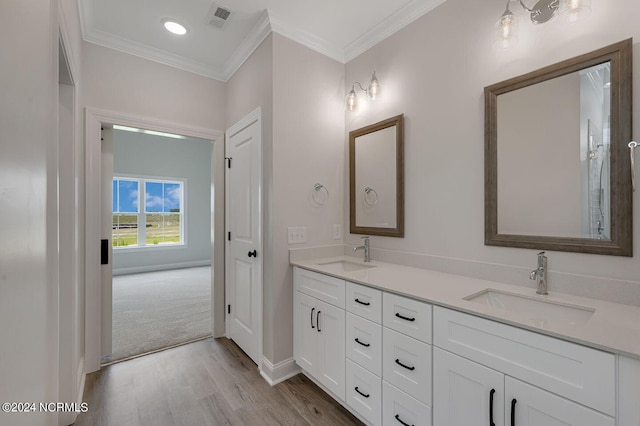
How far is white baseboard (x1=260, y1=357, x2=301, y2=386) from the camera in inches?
85.7

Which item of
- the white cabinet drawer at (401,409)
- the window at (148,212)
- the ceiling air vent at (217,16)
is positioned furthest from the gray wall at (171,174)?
the white cabinet drawer at (401,409)

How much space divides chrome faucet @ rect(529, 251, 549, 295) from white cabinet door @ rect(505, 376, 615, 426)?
0.57 m

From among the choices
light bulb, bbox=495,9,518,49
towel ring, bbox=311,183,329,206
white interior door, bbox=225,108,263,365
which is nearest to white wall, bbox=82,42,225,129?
A: white interior door, bbox=225,108,263,365

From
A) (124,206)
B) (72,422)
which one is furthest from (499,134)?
(124,206)

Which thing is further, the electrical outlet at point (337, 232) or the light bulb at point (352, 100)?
the electrical outlet at point (337, 232)

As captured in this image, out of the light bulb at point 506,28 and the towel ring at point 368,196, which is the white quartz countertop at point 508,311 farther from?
the light bulb at point 506,28

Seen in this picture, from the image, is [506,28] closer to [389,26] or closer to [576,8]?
[576,8]

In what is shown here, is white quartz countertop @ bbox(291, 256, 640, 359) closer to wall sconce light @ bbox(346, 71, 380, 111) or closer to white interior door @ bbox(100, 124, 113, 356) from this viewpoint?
wall sconce light @ bbox(346, 71, 380, 111)

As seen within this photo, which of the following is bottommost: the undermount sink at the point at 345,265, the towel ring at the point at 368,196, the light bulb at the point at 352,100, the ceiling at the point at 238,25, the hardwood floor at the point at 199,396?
the hardwood floor at the point at 199,396

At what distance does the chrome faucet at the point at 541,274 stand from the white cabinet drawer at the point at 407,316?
1.91ft

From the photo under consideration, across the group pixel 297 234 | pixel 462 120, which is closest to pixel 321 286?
pixel 297 234

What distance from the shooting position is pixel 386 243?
228 centimetres

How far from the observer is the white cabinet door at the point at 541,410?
0.90m

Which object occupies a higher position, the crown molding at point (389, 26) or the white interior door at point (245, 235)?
the crown molding at point (389, 26)
